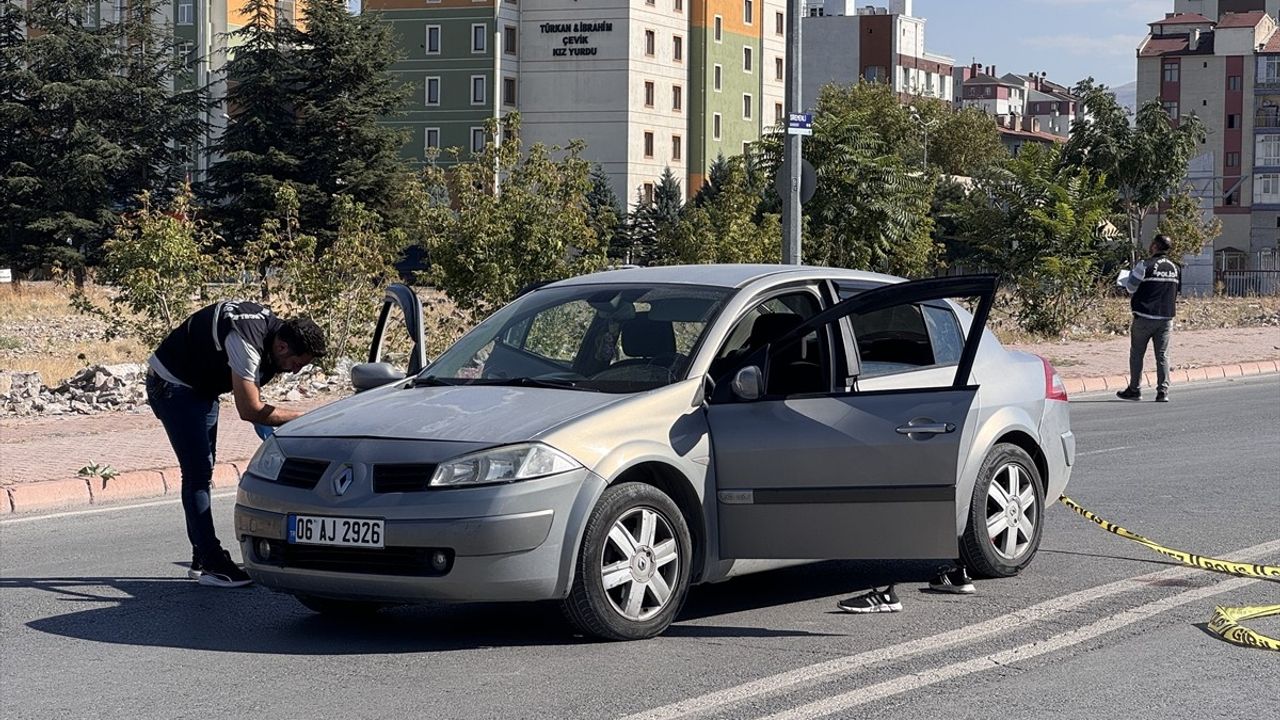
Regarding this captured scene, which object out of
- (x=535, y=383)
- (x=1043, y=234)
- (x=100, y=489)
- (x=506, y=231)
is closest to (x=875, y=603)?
(x=535, y=383)

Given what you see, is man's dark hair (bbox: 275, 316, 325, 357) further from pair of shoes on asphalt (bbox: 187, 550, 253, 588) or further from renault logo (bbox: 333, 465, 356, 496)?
renault logo (bbox: 333, 465, 356, 496)

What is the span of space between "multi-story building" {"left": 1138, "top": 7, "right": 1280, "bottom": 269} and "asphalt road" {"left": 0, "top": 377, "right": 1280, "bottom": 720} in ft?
339

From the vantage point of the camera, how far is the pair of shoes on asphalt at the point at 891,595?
745cm

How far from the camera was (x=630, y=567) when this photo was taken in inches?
264

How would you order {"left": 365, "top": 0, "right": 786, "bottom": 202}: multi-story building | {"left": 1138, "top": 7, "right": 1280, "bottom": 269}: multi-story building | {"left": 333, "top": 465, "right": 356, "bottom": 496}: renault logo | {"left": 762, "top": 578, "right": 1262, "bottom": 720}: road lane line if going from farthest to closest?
1. {"left": 1138, "top": 7, "right": 1280, "bottom": 269}: multi-story building
2. {"left": 365, "top": 0, "right": 786, "bottom": 202}: multi-story building
3. {"left": 333, "top": 465, "right": 356, "bottom": 496}: renault logo
4. {"left": 762, "top": 578, "right": 1262, "bottom": 720}: road lane line

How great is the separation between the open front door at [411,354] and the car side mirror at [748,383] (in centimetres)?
171

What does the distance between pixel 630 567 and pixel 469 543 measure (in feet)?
2.27

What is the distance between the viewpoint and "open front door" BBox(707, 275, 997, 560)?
6938 millimetres

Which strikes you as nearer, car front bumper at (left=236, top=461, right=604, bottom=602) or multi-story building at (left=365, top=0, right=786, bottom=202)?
car front bumper at (left=236, top=461, right=604, bottom=602)

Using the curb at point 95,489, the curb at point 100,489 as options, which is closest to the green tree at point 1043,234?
the curb at point 100,489

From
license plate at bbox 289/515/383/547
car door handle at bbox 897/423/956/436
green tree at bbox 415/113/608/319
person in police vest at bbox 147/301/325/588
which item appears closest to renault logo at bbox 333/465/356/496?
license plate at bbox 289/515/383/547

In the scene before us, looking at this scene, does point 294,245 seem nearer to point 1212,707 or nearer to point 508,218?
point 508,218

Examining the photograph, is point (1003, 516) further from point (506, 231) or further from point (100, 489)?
point (506, 231)

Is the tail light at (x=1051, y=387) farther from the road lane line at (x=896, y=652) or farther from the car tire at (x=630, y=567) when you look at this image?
the car tire at (x=630, y=567)
